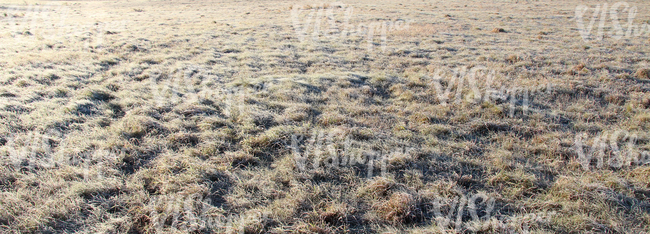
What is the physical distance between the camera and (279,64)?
1020 cm

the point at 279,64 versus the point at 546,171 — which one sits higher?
the point at 279,64

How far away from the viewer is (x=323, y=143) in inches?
195

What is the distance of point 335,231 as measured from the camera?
128 inches

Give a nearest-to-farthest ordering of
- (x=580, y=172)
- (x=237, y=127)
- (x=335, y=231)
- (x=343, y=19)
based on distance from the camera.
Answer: (x=335, y=231)
(x=580, y=172)
(x=237, y=127)
(x=343, y=19)

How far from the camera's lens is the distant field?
3410 mm

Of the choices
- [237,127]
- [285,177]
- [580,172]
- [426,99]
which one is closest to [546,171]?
[580,172]

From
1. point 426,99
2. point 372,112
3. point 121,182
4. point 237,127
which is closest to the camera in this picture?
point 121,182

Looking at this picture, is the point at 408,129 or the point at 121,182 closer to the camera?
the point at 121,182

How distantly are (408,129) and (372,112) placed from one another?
1.02 metres

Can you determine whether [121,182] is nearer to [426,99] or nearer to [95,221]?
[95,221]

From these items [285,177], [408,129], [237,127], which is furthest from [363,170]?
[237,127]

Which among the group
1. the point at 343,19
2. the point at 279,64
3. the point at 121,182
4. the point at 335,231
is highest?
the point at 343,19

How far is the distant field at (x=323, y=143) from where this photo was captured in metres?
Answer: 3.41

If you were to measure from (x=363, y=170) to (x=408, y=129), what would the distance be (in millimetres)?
1710
